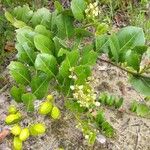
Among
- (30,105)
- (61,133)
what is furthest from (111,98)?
(30,105)

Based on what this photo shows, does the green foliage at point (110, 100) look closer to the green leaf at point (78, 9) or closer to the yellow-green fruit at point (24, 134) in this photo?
the yellow-green fruit at point (24, 134)

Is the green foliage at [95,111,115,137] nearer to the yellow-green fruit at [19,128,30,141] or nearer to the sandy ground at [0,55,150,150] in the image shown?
the sandy ground at [0,55,150,150]

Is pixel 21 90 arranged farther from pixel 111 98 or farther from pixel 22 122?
pixel 111 98

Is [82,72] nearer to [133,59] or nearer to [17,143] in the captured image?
[133,59]

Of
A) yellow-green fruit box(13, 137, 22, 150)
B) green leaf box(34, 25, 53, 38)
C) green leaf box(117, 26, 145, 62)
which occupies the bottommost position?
yellow-green fruit box(13, 137, 22, 150)

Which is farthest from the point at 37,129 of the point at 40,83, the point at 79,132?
the point at 40,83

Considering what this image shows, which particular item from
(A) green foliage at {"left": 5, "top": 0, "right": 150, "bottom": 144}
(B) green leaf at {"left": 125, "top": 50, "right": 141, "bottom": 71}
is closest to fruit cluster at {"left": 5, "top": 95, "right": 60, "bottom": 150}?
(A) green foliage at {"left": 5, "top": 0, "right": 150, "bottom": 144}
